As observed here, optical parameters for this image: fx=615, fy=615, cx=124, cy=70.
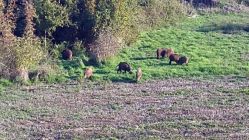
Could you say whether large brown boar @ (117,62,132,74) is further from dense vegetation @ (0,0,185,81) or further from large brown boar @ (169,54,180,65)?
large brown boar @ (169,54,180,65)

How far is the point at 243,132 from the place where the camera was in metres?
18.8

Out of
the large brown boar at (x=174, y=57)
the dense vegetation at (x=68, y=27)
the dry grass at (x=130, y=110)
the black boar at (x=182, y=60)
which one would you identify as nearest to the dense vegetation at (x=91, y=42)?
the dense vegetation at (x=68, y=27)

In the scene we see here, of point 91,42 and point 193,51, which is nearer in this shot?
point 91,42

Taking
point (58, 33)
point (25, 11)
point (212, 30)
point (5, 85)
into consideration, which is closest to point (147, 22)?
point (212, 30)

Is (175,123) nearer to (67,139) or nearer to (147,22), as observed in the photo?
(67,139)

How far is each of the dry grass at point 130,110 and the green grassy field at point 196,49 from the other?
1.20 meters

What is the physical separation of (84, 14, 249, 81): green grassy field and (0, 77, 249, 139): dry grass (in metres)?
1.20

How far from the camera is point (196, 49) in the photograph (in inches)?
1216

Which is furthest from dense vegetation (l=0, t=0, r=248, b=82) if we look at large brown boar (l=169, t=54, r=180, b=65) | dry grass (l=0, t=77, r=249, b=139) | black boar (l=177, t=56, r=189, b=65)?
dry grass (l=0, t=77, r=249, b=139)

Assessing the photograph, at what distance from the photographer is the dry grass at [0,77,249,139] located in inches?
742

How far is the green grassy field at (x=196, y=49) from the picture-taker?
26250 mm

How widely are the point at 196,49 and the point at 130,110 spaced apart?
1058 centimetres

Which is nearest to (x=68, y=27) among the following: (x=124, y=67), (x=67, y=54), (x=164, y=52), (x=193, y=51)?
(x=67, y=54)

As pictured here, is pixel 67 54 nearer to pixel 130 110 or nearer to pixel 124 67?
pixel 124 67
